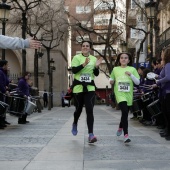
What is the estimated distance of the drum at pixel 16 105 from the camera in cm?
1230

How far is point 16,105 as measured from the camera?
487 inches

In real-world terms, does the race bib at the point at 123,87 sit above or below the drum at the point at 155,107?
above

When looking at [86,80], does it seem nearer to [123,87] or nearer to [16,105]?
[123,87]

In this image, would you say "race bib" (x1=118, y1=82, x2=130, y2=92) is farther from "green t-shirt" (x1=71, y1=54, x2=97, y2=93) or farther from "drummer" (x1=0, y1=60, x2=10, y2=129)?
"drummer" (x1=0, y1=60, x2=10, y2=129)

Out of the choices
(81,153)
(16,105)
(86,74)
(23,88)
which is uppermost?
(86,74)

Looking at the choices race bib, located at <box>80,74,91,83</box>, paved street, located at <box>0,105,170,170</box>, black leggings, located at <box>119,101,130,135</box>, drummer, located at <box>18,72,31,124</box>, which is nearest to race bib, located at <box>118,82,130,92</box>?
black leggings, located at <box>119,101,130,135</box>

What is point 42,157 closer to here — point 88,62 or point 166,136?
→ point 88,62

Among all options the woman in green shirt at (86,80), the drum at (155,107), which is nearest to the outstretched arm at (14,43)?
the woman in green shirt at (86,80)

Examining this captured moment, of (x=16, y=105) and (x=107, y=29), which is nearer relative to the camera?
(x=16, y=105)

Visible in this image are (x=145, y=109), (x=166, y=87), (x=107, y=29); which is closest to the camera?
(x=166, y=87)

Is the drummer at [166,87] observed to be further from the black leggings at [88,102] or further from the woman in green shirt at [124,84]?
the black leggings at [88,102]

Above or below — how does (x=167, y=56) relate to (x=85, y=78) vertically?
above

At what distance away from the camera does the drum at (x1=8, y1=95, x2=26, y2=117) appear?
1230cm

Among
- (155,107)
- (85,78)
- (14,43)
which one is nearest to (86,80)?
(85,78)
